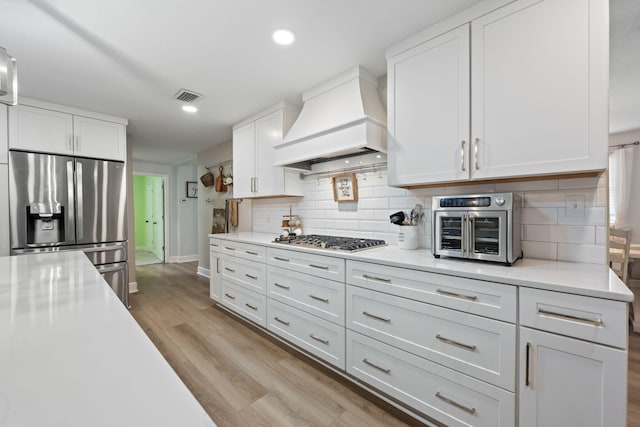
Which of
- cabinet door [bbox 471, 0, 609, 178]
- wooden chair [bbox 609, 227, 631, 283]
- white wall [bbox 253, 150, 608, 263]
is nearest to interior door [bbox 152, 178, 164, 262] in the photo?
white wall [bbox 253, 150, 608, 263]

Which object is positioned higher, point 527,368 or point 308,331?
point 527,368

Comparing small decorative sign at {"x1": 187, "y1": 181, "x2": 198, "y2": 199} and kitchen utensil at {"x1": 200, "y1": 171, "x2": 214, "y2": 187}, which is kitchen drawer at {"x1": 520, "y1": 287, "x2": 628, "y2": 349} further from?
small decorative sign at {"x1": 187, "y1": 181, "x2": 198, "y2": 199}

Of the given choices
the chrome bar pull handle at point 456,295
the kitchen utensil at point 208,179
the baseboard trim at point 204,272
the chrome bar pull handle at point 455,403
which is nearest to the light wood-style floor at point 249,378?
the chrome bar pull handle at point 455,403

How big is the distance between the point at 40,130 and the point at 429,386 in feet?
14.1

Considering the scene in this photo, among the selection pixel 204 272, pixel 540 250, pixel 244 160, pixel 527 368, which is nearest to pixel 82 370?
pixel 527 368

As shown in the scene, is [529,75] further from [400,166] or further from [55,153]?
[55,153]

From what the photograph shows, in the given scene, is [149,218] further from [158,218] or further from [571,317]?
[571,317]

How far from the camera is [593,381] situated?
3.55 feet

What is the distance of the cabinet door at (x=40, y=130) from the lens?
281 centimetres

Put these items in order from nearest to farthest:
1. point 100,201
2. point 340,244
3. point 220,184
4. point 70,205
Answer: point 340,244 → point 70,205 → point 100,201 → point 220,184

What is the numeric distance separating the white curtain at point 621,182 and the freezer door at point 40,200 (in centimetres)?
747

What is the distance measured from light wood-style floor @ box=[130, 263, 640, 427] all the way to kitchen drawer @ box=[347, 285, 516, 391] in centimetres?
46

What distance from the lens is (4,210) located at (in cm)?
273

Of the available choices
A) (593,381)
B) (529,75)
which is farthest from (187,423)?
(529,75)
